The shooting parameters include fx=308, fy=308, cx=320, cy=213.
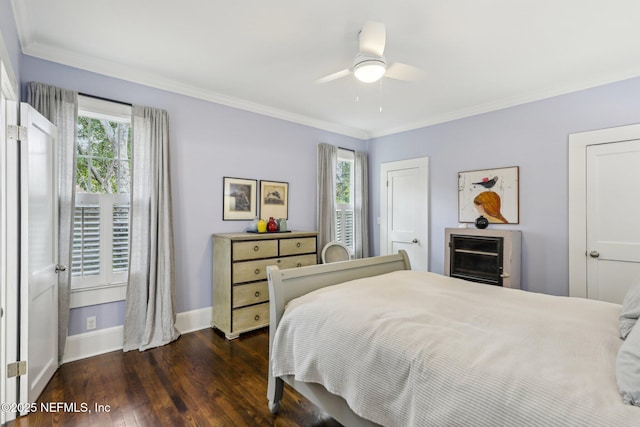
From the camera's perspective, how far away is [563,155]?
328cm

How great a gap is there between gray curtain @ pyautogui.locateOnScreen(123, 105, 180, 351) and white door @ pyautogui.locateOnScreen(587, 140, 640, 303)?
13.9 feet

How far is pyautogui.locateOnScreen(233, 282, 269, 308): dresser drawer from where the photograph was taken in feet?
10.6

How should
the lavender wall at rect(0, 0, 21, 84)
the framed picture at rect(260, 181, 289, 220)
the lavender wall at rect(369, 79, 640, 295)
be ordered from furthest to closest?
the framed picture at rect(260, 181, 289, 220) < the lavender wall at rect(369, 79, 640, 295) < the lavender wall at rect(0, 0, 21, 84)

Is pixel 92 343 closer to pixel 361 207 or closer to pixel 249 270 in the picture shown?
pixel 249 270

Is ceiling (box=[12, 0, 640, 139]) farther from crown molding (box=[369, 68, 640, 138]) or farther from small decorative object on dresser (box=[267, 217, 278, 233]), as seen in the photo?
small decorative object on dresser (box=[267, 217, 278, 233])

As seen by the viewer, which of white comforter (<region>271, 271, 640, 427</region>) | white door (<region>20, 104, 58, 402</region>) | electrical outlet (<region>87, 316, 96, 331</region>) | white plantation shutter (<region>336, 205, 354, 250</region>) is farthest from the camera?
white plantation shutter (<region>336, 205, 354, 250</region>)

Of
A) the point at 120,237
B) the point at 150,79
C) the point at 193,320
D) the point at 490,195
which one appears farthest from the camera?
the point at 490,195

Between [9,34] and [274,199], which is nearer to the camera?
[9,34]

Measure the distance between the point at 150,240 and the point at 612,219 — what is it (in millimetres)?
4499

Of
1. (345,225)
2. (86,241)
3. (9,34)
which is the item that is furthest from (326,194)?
(9,34)

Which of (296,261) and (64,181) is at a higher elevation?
(64,181)

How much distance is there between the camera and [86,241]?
280cm

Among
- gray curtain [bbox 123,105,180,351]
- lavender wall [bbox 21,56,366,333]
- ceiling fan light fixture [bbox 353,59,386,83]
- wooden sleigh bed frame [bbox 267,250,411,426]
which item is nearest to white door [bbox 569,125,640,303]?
wooden sleigh bed frame [bbox 267,250,411,426]

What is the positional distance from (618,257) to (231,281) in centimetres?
380
